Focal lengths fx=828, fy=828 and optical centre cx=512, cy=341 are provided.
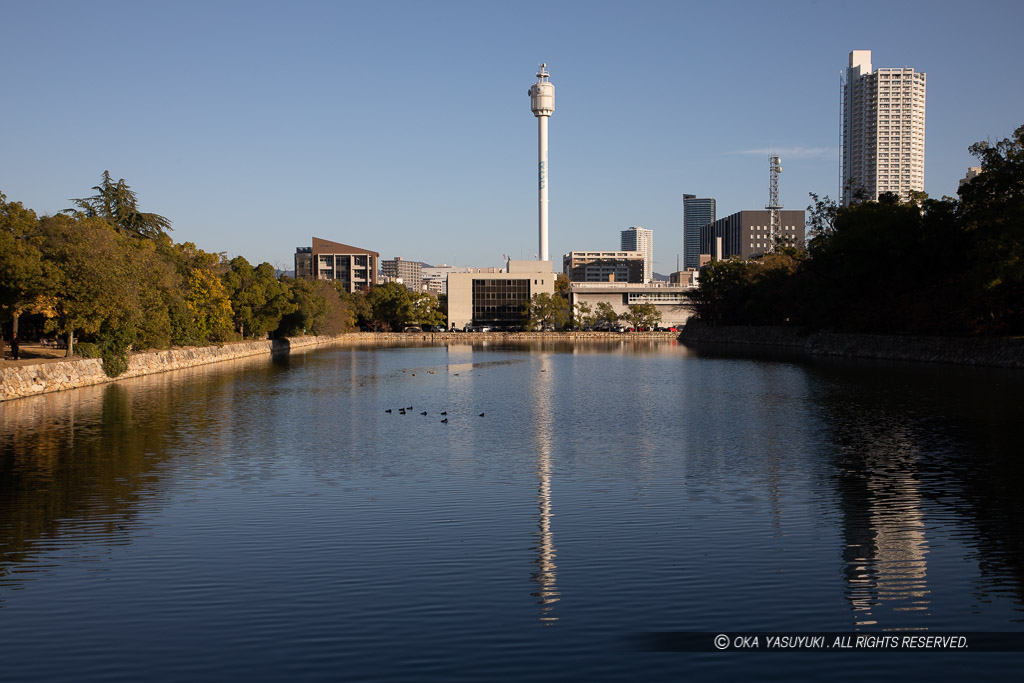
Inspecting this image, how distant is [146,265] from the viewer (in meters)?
48.2

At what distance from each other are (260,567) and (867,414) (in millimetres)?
22281

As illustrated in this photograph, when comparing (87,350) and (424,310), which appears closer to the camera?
(87,350)

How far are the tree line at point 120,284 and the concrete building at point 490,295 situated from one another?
60253mm

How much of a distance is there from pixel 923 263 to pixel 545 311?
8495 centimetres

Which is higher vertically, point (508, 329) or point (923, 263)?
point (923, 263)

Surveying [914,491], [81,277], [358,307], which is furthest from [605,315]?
[914,491]

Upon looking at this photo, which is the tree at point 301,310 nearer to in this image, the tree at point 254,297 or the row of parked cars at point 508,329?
the tree at point 254,297

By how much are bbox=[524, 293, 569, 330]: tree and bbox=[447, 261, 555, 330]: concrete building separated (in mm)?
7054

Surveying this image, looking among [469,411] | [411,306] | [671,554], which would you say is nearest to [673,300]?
[411,306]

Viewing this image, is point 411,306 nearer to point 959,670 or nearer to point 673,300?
point 673,300

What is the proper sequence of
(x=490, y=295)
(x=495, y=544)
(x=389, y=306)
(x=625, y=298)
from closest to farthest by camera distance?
(x=495, y=544), (x=389, y=306), (x=490, y=295), (x=625, y=298)

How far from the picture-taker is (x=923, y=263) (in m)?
58.0

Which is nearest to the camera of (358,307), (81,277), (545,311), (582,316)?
(81,277)

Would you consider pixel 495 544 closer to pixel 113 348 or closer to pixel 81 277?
pixel 81 277
